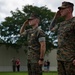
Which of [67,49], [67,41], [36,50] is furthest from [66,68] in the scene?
[36,50]

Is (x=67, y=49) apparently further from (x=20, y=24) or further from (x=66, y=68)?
(x=20, y=24)

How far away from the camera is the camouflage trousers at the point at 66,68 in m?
6.42

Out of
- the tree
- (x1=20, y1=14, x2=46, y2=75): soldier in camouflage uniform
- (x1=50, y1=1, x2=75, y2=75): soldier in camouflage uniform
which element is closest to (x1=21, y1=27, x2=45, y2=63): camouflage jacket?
(x1=20, y1=14, x2=46, y2=75): soldier in camouflage uniform

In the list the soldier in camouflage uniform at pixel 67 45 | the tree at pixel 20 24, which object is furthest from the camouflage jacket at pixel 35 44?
the tree at pixel 20 24

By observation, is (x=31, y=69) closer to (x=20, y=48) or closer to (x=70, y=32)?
(x=70, y=32)

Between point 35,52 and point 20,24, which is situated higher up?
point 20,24

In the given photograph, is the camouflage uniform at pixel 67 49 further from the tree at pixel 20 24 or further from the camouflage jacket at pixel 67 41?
the tree at pixel 20 24

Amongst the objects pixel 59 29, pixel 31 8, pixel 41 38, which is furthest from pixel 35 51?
pixel 31 8

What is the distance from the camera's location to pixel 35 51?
8.41m

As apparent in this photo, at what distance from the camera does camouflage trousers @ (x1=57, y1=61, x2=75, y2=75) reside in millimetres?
6418

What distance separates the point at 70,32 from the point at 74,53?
14.9 inches

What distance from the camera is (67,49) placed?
256 inches

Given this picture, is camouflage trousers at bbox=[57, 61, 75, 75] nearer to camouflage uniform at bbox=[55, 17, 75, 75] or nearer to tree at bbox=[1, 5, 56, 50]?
camouflage uniform at bbox=[55, 17, 75, 75]

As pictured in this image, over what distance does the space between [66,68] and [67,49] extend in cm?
33
